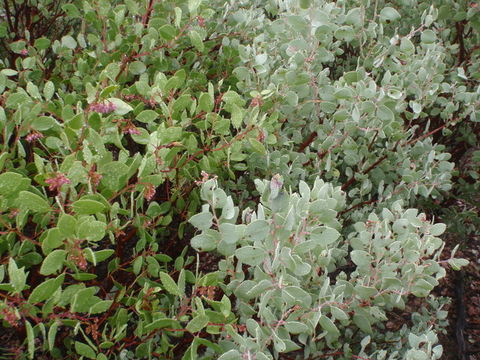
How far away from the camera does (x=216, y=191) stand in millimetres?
1408

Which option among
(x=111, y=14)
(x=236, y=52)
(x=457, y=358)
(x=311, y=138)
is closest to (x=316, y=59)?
(x=311, y=138)

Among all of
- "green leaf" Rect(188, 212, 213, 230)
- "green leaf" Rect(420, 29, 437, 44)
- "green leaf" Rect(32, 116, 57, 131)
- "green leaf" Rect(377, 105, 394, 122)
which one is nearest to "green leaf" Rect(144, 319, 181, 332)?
"green leaf" Rect(188, 212, 213, 230)

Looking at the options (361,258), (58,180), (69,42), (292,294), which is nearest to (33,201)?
(58,180)

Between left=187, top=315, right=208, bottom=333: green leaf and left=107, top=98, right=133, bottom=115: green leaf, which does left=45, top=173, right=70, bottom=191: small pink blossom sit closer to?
left=107, top=98, right=133, bottom=115: green leaf

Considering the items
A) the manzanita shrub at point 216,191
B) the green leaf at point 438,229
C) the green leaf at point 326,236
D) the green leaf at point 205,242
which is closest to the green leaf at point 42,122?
the manzanita shrub at point 216,191

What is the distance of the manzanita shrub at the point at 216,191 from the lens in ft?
4.41

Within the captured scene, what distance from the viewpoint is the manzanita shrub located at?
1345mm

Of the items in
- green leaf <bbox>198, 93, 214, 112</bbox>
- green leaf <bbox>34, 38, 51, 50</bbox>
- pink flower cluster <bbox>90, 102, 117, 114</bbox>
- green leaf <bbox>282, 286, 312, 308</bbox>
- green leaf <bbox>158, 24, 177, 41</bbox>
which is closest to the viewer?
green leaf <bbox>282, 286, 312, 308</bbox>

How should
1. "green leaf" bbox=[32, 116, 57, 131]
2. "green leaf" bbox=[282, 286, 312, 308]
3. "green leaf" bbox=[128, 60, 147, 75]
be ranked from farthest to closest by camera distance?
"green leaf" bbox=[128, 60, 147, 75], "green leaf" bbox=[32, 116, 57, 131], "green leaf" bbox=[282, 286, 312, 308]

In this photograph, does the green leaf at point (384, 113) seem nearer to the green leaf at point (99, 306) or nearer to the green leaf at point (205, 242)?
the green leaf at point (205, 242)

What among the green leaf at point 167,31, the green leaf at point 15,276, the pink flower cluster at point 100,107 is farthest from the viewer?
the green leaf at point 167,31

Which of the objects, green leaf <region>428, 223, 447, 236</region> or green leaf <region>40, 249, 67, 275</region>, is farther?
green leaf <region>428, 223, 447, 236</region>

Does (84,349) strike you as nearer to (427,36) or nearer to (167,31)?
(167,31)

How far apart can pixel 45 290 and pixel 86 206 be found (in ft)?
0.78
